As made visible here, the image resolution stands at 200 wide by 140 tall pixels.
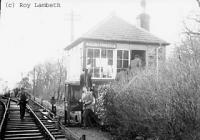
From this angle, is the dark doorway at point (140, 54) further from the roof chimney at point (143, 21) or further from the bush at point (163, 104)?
the bush at point (163, 104)

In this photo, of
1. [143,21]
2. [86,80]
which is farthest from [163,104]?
[143,21]

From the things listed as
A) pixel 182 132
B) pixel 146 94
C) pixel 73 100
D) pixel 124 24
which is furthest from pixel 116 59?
pixel 182 132

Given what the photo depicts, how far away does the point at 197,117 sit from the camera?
5395mm

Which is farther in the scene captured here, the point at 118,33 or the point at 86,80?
the point at 118,33

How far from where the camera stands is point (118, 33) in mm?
24000

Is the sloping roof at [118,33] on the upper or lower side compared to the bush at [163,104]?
upper

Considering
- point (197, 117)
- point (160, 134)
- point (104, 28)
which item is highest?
point (104, 28)

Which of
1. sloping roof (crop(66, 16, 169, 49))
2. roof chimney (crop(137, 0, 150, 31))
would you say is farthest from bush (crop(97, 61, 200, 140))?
roof chimney (crop(137, 0, 150, 31))

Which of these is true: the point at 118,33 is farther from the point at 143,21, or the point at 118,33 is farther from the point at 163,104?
the point at 163,104

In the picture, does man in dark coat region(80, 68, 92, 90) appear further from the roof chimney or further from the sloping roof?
the roof chimney

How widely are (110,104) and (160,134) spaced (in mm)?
4066

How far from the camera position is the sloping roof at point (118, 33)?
22.7 metres

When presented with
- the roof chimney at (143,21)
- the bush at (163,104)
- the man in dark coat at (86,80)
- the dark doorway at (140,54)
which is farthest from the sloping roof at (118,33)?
the bush at (163,104)

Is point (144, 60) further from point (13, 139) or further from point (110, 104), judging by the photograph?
point (13, 139)
